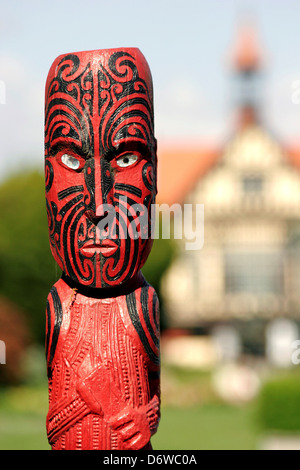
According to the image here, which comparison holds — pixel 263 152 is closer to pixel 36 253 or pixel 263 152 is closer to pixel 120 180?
pixel 36 253

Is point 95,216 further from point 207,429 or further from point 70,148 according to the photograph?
point 207,429

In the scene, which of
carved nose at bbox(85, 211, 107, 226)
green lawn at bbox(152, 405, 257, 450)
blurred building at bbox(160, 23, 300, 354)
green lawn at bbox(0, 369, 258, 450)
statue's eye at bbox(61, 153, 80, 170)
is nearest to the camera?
carved nose at bbox(85, 211, 107, 226)

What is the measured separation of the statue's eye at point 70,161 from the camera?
5125mm

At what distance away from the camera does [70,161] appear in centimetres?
514

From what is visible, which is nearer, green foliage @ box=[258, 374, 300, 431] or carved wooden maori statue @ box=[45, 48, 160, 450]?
carved wooden maori statue @ box=[45, 48, 160, 450]

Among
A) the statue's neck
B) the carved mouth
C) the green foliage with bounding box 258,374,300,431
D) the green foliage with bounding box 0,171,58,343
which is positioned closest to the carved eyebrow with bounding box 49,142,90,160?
the carved mouth

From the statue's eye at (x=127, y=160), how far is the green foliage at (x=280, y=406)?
10872 millimetres

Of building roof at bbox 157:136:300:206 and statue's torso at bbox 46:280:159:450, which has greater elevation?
statue's torso at bbox 46:280:159:450

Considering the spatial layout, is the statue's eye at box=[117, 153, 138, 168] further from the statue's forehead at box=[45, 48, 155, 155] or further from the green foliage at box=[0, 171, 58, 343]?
the green foliage at box=[0, 171, 58, 343]

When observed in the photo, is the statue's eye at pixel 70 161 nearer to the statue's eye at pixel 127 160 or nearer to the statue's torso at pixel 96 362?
the statue's eye at pixel 127 160

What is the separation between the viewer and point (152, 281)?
26.2m

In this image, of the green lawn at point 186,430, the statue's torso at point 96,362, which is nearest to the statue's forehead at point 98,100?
the statue's torso at point 96,362

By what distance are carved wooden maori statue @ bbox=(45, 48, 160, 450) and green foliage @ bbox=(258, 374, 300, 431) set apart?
10332 millimetres

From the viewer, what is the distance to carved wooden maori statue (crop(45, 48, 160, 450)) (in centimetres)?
500
